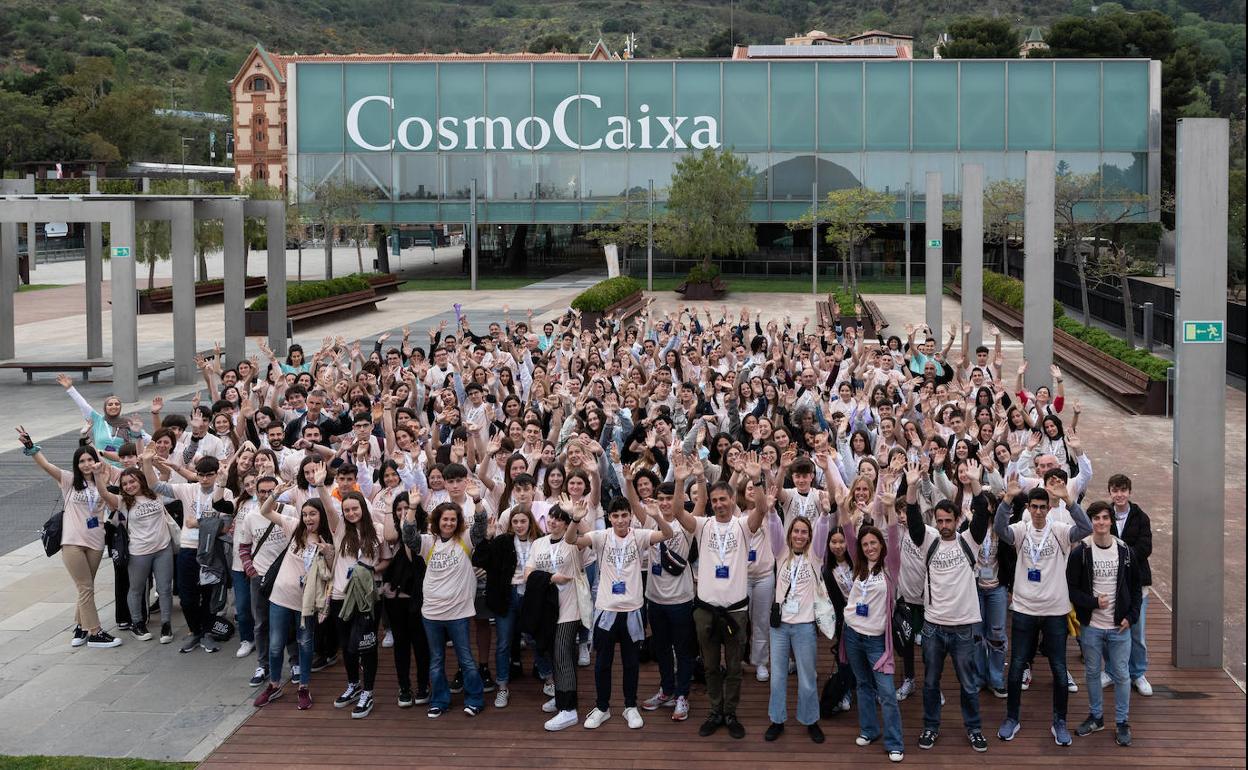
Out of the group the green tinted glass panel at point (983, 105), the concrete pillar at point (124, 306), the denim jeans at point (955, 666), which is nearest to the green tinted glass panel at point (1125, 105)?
the green tinted glass panel at point (983, 105)

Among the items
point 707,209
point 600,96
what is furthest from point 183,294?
point 600,96

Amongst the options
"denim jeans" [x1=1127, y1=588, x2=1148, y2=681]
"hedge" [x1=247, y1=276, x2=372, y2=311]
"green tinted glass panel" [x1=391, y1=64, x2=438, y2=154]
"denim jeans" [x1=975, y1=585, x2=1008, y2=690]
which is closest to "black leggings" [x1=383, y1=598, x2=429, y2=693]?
"denim jeans" [x1=975, y1=585, x2=1008, y2=690]

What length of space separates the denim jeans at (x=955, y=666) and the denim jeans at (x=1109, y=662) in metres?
0.71

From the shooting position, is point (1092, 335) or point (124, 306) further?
point (1092, 335)

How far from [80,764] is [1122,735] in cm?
628

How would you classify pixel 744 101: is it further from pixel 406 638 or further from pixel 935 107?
pixel 406 638

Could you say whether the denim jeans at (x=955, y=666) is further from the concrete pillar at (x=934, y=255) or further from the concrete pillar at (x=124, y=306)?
the concrete pillar at (x=124, y=306)

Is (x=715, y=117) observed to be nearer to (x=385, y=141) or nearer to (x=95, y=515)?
(x=385, y=141)

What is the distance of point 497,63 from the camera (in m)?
49.3

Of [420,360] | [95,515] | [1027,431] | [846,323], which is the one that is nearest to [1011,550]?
[1027,431]

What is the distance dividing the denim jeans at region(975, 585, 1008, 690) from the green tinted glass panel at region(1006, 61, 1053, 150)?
143ft

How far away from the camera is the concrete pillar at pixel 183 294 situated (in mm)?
23938

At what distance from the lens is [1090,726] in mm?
8156

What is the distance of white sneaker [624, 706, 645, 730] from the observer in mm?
8375
